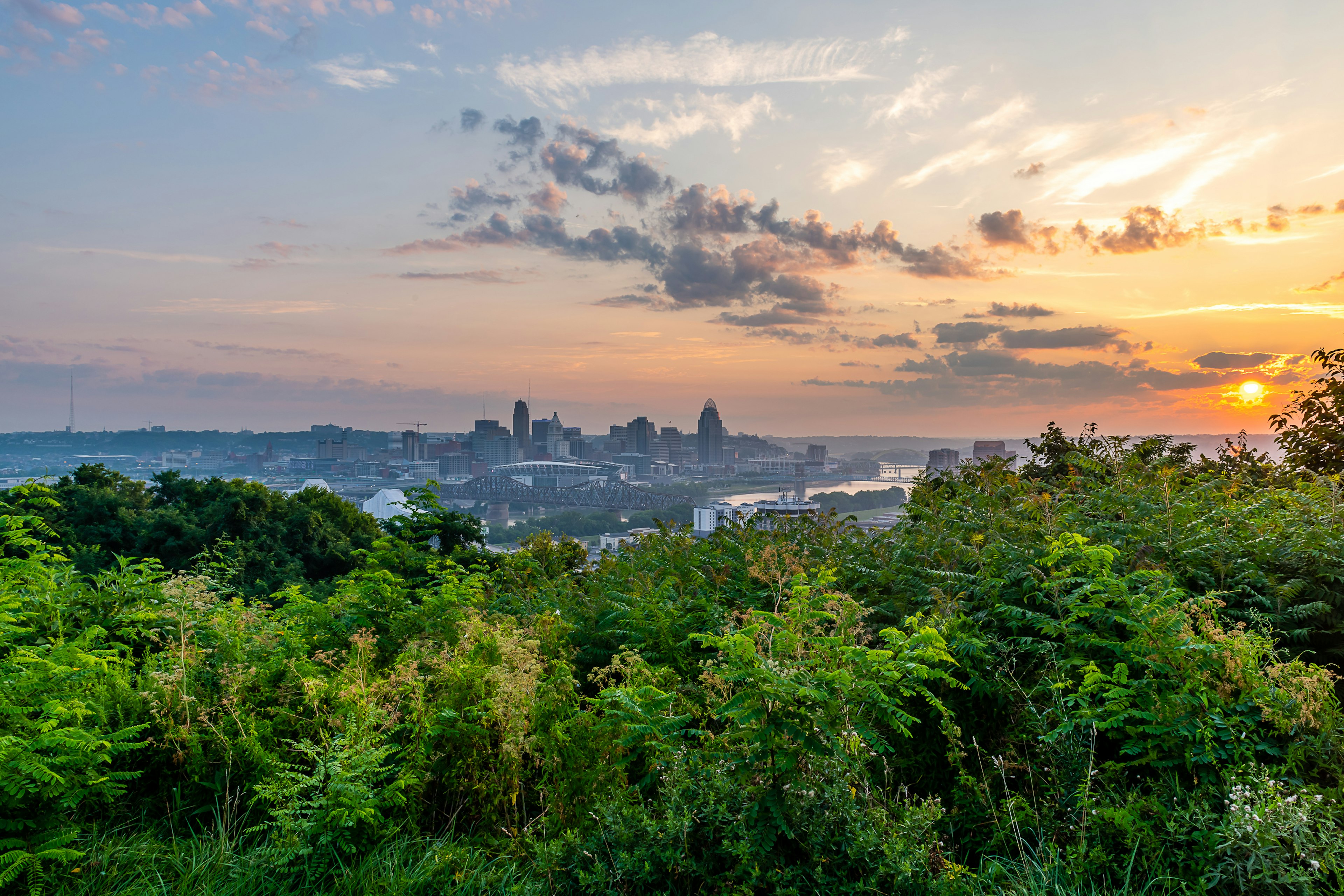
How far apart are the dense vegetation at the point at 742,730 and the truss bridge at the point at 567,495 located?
51.1 metres

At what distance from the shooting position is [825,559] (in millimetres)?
6336

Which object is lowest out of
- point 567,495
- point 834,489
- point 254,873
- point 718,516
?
point 567,495

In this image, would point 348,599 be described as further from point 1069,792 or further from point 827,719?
point 1069,792

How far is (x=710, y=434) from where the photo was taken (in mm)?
100500

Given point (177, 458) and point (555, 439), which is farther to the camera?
point (555, 439)

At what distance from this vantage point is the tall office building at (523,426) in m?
110

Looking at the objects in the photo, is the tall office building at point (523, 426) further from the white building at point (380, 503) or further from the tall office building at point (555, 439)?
the white building at point (380, 503)

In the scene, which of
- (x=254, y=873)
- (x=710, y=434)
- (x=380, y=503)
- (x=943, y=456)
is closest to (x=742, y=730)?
(x=254, y=873)

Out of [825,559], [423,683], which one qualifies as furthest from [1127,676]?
[423,683]

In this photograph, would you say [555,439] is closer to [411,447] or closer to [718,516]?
[411,447]

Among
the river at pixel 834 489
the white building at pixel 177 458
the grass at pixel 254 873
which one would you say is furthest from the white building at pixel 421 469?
the grass at pixel 254 873

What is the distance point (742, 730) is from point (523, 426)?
4452 inches

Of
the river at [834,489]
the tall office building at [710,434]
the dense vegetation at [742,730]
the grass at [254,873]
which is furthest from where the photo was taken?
the tall office building at [710,434]

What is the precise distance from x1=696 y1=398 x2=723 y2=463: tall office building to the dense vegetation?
93538 mm
